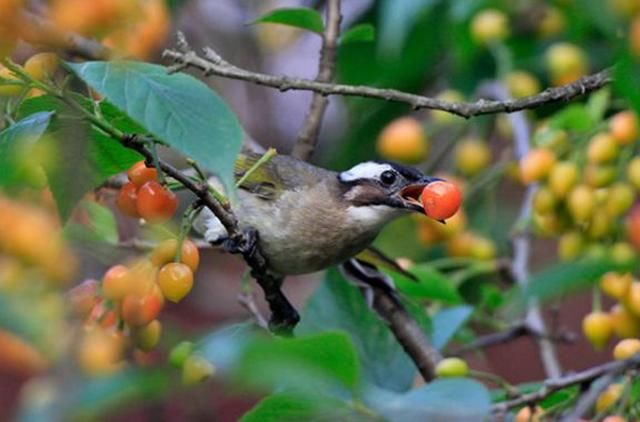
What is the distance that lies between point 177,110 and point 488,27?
6.41 feet

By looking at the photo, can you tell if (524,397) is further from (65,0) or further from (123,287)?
(65,0)

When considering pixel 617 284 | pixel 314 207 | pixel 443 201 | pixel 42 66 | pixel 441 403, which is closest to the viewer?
pixel 441 403

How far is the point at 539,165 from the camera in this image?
272 centimetres

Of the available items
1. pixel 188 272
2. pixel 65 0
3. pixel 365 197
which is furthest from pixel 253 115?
pixel 65 0

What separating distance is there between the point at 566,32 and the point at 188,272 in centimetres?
195

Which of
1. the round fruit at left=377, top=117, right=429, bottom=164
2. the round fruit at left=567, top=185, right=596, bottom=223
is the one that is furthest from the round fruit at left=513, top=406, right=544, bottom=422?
the round fruit at left=377, top=117, right=429, bottom=164

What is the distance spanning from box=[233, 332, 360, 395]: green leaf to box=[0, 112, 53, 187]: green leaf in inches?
15.9

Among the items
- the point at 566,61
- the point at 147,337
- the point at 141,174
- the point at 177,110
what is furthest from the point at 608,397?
the point at 566,61

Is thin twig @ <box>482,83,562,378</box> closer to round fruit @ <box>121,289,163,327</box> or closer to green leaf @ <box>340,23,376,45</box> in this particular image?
green leaf @ <box>340,23,376,45</box>

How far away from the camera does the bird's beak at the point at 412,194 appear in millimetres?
2527

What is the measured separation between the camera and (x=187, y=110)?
4.88 ft

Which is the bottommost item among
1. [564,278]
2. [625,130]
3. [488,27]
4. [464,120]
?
[564,278]

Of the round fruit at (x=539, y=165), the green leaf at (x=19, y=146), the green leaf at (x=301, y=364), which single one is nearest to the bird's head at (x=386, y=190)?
the round fruit at (x=539, y=165)

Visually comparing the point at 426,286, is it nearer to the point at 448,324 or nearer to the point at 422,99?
the point at 448,324
